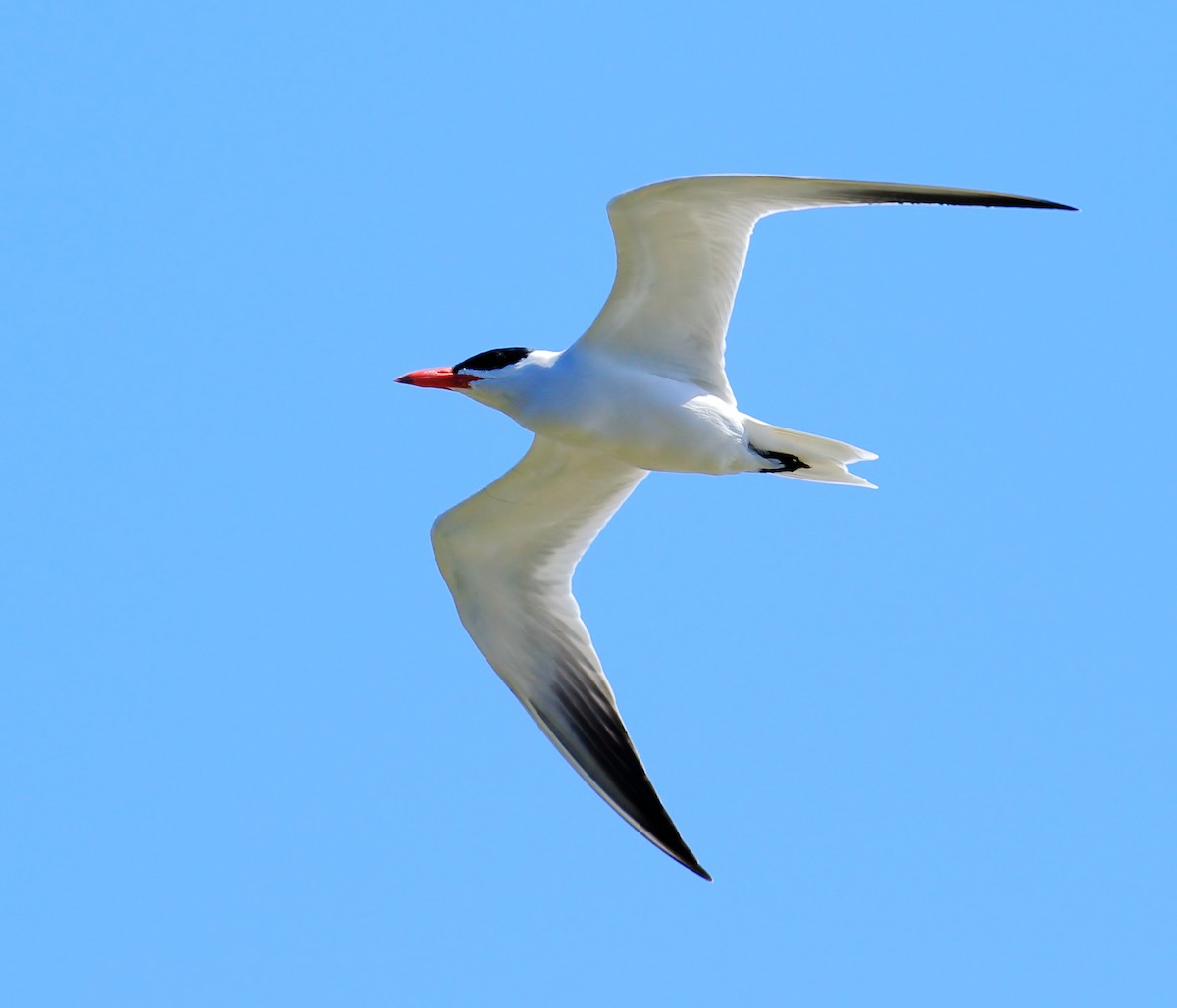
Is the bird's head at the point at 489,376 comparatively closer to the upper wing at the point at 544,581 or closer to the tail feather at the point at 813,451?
the upper wing at the point at 544,581

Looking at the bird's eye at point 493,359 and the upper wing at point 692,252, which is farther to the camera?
the bird's eye at point 493,359

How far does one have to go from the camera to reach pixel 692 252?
8.38m

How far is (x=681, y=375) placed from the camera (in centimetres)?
877

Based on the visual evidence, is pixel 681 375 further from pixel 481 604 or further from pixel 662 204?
pixel 481 604

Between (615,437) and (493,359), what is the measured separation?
788mm

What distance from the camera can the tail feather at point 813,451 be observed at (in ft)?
28.4

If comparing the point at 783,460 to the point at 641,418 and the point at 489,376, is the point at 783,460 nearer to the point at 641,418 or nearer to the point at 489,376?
the point at 641,418

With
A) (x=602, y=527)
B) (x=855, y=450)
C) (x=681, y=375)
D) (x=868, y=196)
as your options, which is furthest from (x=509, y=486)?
(x=868, y=196)

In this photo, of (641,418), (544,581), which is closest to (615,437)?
(641,418)

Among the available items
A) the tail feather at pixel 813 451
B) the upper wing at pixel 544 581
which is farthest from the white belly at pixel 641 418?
the upper wing at pixel 544 581

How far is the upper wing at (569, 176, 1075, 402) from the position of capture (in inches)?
301

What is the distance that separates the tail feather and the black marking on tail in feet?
0.06

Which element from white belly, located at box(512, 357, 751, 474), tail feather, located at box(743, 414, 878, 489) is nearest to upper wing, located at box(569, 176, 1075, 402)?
white belly, located at box(512, 357, 751, 474)

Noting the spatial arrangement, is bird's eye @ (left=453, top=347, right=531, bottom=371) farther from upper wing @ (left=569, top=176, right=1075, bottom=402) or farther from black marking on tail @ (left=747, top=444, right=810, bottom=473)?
black marking on tail @ (left=747, top=444, right=810, bottom=473)
